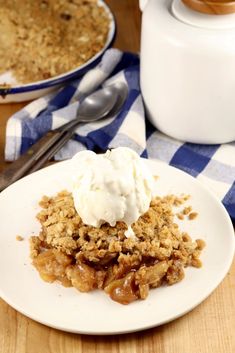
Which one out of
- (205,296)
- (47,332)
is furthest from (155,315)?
(47,332)

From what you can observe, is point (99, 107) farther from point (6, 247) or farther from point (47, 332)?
point (47, 332)

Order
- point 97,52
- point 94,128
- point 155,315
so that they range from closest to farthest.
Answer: point 155,315 < point 94,128 < point 97,52

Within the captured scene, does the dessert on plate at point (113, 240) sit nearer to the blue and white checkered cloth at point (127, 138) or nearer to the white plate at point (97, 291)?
the white plate at point (97, 291)

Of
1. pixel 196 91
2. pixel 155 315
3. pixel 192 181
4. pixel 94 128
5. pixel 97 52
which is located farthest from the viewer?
pixel 97 52

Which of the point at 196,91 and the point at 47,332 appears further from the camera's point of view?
the point at 196,91

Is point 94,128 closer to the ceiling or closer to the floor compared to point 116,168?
closer to the floor

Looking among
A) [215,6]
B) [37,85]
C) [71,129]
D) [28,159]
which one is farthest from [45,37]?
[215,6]
